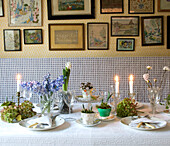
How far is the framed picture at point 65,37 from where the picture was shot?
2.97 m

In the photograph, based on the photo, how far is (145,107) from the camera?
1900 millimetres

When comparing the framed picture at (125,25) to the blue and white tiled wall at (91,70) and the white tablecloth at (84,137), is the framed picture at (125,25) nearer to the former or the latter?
the blue and white tiled wall at (91,70)

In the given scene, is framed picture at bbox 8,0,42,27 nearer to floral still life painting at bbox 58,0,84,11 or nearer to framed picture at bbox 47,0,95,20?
framed picture at bbox 47,0,95,20

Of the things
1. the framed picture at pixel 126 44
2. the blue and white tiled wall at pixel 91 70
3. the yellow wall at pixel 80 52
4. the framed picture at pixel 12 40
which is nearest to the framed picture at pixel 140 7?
the yellow wall at pixel 80 52

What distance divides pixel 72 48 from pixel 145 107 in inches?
57.3

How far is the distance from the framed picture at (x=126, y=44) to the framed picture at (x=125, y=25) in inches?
3.2

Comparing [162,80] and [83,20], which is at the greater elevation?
[83,20]

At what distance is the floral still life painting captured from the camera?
2932 millimetres

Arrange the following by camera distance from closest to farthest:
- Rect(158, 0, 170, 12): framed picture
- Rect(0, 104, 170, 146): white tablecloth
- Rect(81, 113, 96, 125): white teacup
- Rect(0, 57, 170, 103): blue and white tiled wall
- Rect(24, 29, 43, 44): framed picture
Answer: Rect(0, 104, 170, 146): white tablecloth
Rect(81, 113, 96, 125): white teacup
Rect(0, 57, 170, 103): blue and white tiled wall
Rect(158, 0, 170, 12): framed picture
Rect(24, 29, 43, 44): framed picture

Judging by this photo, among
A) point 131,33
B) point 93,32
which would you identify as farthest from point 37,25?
point 131,33

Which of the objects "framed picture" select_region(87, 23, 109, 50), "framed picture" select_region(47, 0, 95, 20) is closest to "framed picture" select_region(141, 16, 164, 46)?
"framed picture" select_region(87, 23, 109, 50)

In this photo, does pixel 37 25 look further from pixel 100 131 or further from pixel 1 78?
pixel 100 131

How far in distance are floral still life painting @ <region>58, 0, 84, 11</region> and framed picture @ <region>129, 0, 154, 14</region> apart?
69 cm

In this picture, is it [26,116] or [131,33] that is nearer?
[26,116]
